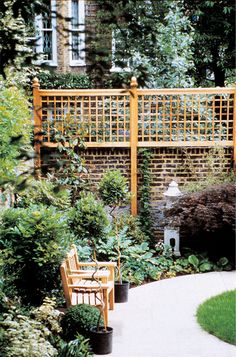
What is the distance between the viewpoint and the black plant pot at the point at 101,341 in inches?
173

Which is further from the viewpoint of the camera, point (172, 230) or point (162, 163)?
point (162, 163)

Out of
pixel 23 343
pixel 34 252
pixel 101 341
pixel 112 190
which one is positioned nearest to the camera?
pixel 23 343

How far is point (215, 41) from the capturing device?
11.5 m

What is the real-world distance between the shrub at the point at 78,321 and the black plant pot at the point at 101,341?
7 cm

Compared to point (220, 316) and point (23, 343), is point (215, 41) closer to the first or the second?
point (220, 316)

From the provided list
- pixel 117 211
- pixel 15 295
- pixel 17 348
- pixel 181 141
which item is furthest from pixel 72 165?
pixel 17 348

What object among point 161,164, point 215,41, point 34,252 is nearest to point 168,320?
point 34,252

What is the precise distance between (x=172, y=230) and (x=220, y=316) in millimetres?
2156

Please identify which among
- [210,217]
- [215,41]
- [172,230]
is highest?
[215,41]

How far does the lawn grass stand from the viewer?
15.8 ft

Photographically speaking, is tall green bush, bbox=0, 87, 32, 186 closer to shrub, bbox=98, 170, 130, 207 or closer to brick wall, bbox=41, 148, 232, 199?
shrub, bbox=98, 170, 130, 207

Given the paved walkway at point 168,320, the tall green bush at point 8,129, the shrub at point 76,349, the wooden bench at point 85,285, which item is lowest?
the paved walkway at point 168,320

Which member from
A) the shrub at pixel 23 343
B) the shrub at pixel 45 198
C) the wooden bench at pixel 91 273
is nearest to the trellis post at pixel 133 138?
the shrub at pixel 45 198

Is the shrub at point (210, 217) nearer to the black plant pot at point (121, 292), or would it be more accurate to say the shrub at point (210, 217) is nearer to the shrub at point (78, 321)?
the black plant pot at point (121, 292)
